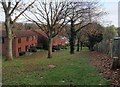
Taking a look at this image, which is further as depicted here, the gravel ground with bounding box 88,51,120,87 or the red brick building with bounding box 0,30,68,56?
the red brick building with bounding box 0,30,68,56

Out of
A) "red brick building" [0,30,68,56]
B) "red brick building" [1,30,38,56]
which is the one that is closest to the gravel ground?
"red brick building" [0,30,68,56]

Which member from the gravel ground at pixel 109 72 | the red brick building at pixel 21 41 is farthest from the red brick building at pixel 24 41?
the gravel ground at pixel 109 72

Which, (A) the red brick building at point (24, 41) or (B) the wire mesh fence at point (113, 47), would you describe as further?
(A) the red brick building at point (24, 41)

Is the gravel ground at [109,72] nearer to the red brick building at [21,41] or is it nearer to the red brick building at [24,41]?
the red brick building at [24,41]

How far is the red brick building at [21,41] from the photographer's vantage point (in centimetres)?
5434

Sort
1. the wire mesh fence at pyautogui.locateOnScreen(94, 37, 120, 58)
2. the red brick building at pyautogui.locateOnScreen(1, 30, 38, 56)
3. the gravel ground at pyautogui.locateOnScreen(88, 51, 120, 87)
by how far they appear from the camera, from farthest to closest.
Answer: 1. the red brick building at pyautogui.locateOnScreen(1, 30, 38, 56)
2. the wire mesh fence at pyautogui.locateOnScreen(94, 37, 120, 58)
3. the gravel ground at pyautogui.locateOnScreen(88, 51, 120, 87)

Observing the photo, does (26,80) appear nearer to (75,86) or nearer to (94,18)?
(75,86)

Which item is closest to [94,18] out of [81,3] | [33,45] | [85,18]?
[85,18]

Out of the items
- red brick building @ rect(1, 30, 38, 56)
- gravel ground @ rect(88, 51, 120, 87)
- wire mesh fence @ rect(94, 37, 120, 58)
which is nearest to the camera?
gravel ground @ rect(88, 51, 120, 87)

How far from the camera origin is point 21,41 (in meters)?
61.0

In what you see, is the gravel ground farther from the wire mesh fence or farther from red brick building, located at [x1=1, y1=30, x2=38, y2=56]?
red brick building, located at [x1=1, y1=30, x2=38, y2=56]

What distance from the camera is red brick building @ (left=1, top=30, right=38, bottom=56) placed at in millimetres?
54344

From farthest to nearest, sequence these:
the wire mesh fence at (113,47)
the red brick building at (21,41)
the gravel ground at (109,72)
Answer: the red brick building at (21,41) → the wire mesh fence at (113,47) → the gravel ground at (109,72)

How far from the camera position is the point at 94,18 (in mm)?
38156
